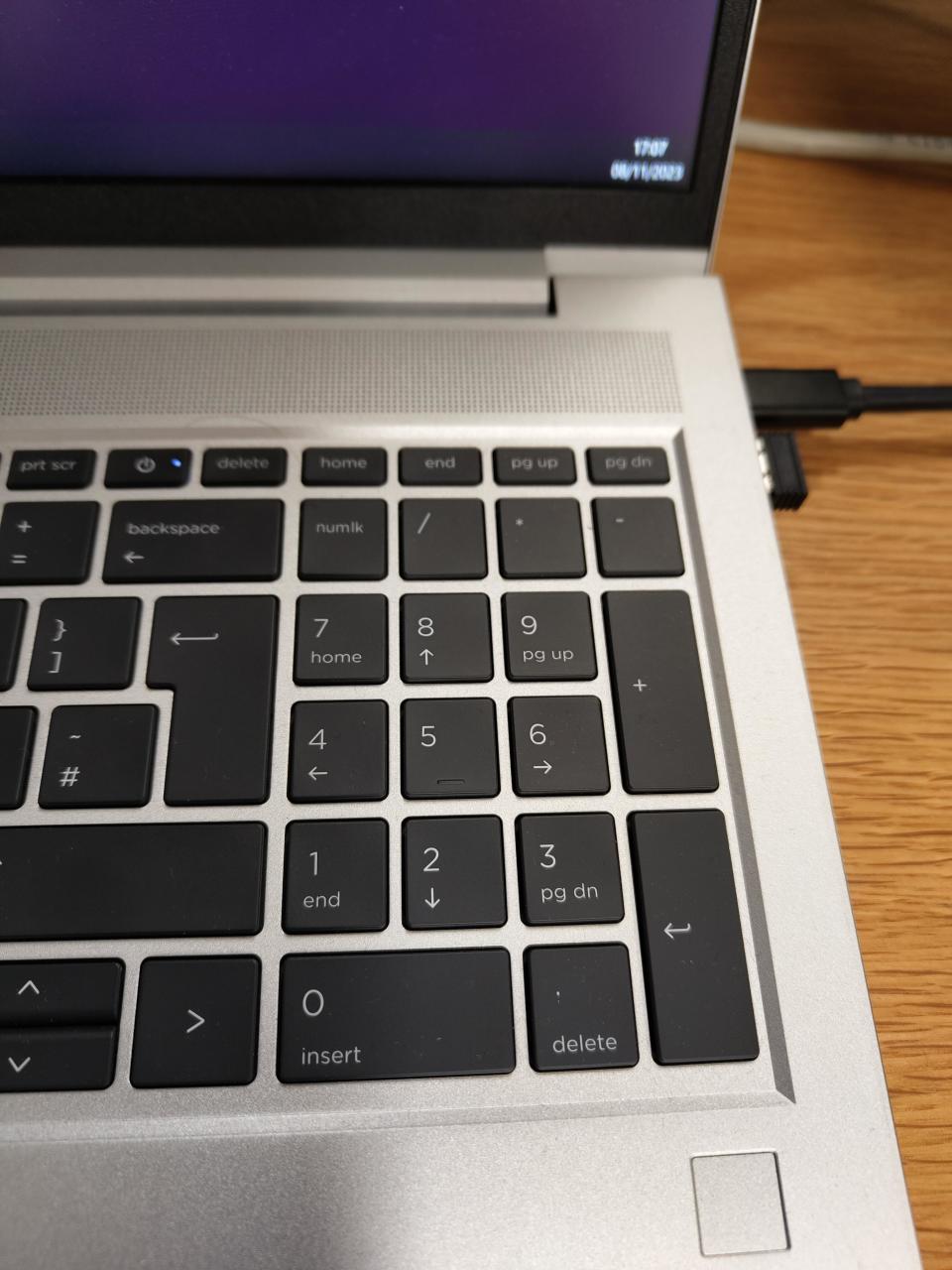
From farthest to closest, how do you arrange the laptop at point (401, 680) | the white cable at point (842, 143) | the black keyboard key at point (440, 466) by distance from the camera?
the white cable at point (842, 143) < the black keyboard key at point (440, 466) < the laptop at point (401, 680)

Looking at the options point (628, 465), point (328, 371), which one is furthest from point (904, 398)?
point (328, 371)

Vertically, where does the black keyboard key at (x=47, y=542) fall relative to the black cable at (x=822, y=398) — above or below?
below

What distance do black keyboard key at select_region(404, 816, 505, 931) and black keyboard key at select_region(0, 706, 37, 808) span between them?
0.12 meters

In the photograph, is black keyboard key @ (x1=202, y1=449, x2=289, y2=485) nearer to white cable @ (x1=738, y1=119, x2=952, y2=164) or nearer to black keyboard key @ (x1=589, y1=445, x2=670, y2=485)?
black keyboard key @ (x1=589, y1=445, x2=670, y2=485)

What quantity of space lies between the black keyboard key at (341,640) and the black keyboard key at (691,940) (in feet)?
0.33

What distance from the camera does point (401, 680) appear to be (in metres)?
0.33

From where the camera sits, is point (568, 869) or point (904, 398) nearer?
point (568, 869)

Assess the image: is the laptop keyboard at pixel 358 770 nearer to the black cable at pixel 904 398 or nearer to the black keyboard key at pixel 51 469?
the black keyboard key at pixel 51 469

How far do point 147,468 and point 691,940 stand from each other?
256 mm

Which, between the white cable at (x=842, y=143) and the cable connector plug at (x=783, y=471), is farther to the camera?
the white cable at (x=842, y=143)

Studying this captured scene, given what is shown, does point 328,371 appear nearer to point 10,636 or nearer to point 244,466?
point 244,466

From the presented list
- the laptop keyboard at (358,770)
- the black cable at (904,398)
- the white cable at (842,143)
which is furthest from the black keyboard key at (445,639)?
the white cable at (842,143)

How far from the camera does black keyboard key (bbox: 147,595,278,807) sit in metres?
0.31

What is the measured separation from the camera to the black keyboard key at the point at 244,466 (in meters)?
0.37
